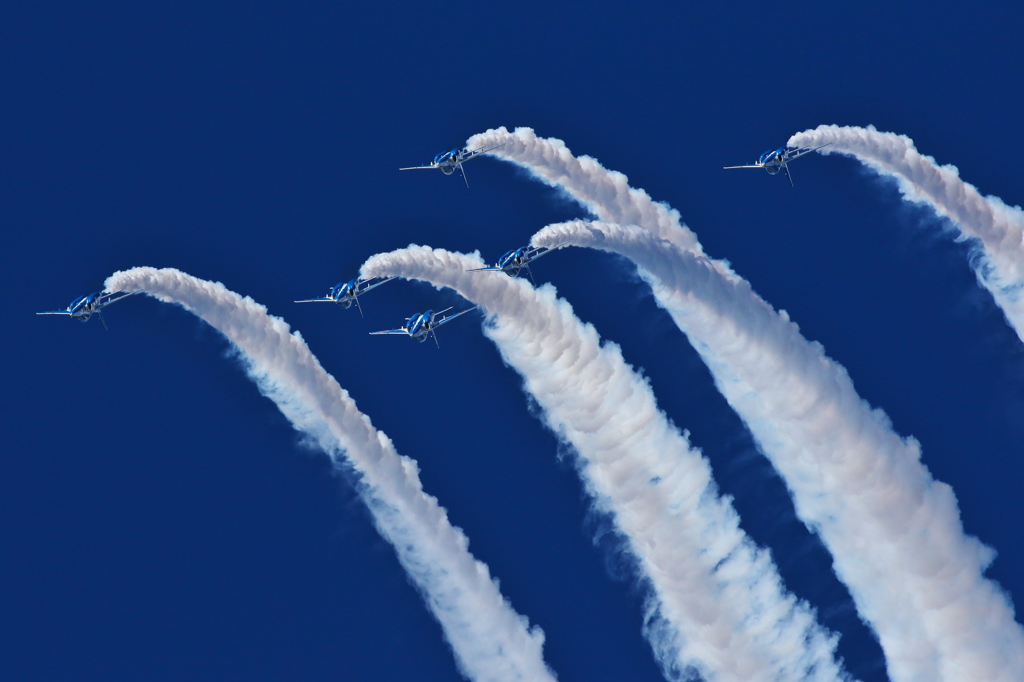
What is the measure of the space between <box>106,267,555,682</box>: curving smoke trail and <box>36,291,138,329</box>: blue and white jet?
8.41 ft

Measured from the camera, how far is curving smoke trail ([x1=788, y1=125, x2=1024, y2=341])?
385ft

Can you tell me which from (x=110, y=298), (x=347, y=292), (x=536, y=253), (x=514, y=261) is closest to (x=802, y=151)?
(x=536, y=253)

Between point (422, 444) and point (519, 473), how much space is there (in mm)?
8346

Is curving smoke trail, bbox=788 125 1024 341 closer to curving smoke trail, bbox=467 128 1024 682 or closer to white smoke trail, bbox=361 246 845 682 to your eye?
curving smoke trail, bbox=467 128 1024 682

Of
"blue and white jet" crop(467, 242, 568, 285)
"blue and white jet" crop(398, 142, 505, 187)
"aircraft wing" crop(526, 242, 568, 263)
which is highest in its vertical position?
"blue and white jet" crop(398, 142, 505, 187)

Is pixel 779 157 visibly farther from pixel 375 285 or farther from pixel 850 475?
pixel 375 285

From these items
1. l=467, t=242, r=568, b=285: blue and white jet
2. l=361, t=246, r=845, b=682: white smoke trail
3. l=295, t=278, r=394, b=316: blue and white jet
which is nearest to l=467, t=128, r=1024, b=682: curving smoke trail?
l=361, t=246, r=845, b=682: white smoke trail

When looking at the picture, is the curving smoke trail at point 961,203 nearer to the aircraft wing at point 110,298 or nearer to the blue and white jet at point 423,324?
the blue and white jet at point 423,324

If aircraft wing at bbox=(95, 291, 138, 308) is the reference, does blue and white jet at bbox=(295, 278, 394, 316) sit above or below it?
below

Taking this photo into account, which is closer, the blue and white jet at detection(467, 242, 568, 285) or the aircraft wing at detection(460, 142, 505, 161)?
the blue and white jet at detection(467, 242, 568, 285)

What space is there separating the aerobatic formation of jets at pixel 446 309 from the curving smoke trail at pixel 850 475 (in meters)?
3.73

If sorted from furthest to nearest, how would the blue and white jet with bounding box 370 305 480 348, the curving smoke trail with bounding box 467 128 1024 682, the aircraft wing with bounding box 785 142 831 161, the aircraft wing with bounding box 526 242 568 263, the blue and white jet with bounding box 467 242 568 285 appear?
the aircraft wing with bounding box 785 142 831 161 → the blue and white jet with bounding box 370 305 480 348 → the aircraft wing with bounding box 526 242 568 263 → the blue and white jet with bounding box 467 242 568 285 → the curving smoke trail with bounding box 467 128 1024 682

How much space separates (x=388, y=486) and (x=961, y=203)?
5344 cm

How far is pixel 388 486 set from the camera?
4451 inches
